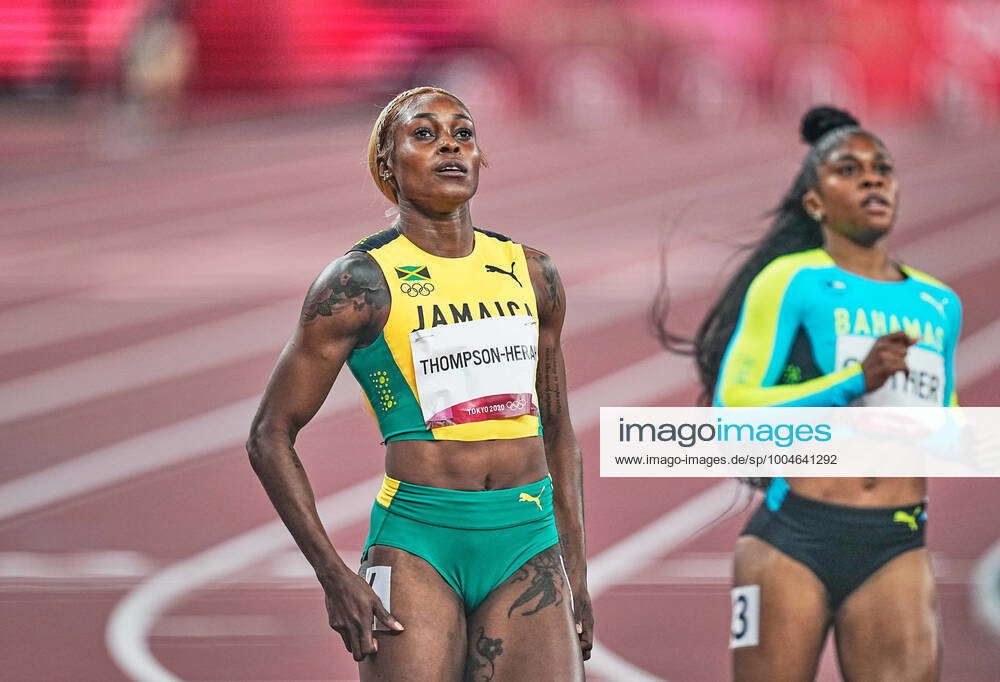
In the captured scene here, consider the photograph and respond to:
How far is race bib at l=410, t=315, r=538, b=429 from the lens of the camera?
9.21ft

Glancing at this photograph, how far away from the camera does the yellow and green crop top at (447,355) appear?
281cm

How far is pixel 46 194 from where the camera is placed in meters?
11.7

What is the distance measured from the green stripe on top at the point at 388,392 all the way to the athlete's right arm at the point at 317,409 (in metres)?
0.03

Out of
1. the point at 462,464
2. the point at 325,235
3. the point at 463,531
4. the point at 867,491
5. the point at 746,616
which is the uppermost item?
the point at 462,464

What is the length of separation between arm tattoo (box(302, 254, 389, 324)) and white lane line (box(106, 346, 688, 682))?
2515 millimetres

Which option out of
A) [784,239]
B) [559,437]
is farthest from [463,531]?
[784,239]

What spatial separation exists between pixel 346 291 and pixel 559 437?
53 cm

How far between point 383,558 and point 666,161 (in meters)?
9.17

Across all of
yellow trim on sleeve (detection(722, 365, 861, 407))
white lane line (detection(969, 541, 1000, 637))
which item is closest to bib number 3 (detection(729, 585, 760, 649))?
yellow trim on sleeve (detection(722, 365, 861, 407))

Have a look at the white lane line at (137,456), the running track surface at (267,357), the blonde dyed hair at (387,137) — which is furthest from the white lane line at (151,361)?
the blonde dyed hair at (387,137)

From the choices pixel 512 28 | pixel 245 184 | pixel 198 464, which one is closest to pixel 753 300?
pixel 198 464

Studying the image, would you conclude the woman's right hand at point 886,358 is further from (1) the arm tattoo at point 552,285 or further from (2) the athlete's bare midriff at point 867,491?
(1) the arm tattoo at point 552,285

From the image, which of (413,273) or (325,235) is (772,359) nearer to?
(413,273)

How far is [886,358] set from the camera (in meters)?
3.45
